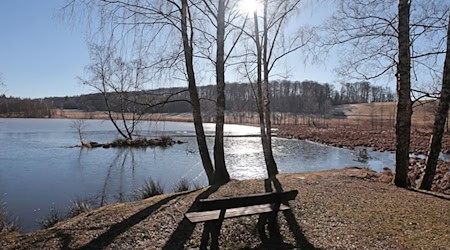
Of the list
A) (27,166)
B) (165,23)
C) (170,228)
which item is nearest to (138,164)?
(27,166)

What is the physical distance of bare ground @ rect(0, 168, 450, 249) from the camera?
3.77 meters

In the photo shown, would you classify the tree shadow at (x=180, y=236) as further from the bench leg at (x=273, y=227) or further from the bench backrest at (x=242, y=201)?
the bench leg at (x=273, y=227)

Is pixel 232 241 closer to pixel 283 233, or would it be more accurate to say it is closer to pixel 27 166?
pixel 283 233

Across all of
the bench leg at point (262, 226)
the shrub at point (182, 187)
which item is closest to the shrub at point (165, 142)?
the shrub at point (182, 187)

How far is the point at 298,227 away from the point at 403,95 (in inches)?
166

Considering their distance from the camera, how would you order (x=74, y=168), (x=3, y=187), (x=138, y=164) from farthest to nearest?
1. (x=138, y=164)
2. (x=74, y=168)
3. (x=3, y=187)

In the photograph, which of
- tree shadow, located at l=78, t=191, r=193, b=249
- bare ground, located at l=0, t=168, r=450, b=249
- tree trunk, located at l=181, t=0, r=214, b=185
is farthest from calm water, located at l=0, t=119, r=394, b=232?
tree shadow, located at l=78, t=191, r=193, b=249

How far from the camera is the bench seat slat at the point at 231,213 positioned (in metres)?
3.42

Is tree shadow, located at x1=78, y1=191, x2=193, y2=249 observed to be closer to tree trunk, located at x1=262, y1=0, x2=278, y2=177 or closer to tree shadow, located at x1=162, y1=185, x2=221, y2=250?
tree shadow, located at x1=162, y1=185, x2=221, y2=250

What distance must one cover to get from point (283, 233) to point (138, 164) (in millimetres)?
13352

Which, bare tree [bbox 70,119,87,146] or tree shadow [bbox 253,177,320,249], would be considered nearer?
tree shadow [bbox 253,177,320,249]

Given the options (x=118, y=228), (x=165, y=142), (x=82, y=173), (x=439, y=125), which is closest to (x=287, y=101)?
(x=165, y=142)

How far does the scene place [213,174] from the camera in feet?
26.5

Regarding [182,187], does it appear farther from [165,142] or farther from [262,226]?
[165,142]
